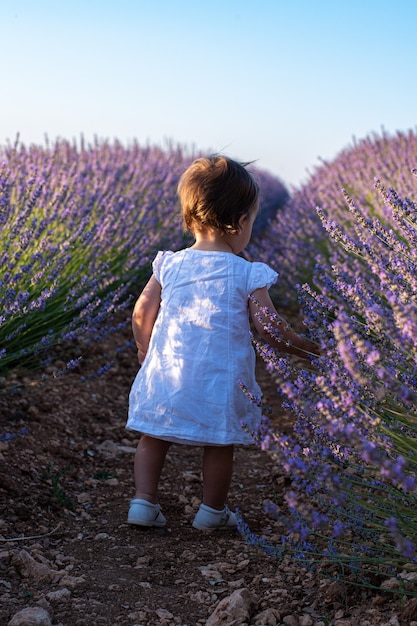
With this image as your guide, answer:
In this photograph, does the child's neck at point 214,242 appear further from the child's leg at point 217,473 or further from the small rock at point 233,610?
the small rock at point 233,610

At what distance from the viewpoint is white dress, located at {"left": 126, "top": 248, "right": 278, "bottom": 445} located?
2.43 m

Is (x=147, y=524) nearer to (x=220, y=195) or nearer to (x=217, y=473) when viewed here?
(x=217, y=473)

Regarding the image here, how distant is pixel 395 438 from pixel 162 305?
1.07 metres

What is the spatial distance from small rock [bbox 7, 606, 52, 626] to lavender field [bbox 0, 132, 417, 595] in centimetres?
51

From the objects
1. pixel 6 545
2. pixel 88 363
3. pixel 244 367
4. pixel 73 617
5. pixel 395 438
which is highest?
pixel 395 438

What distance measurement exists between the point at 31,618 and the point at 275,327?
1074mm

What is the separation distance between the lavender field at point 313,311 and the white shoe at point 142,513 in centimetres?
36

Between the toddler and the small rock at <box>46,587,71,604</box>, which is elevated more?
the toddler

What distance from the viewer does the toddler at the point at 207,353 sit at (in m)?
2.44

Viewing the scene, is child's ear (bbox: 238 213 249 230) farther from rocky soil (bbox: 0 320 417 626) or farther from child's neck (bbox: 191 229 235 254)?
rocky soil (bbox: 0 320 417 626)

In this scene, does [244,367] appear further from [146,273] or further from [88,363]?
[146,273]

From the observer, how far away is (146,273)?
197 inches

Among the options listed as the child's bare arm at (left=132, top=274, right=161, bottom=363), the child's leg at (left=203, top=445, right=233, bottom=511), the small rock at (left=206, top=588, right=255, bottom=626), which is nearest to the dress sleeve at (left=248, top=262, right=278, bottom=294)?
the child's bare arm at (left=132, top=274, right=161, bottom=363)

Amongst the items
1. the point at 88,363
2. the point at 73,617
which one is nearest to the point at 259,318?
the point at 73,617
